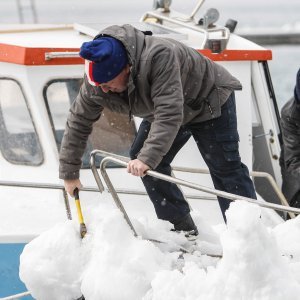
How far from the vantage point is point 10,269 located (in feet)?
13.3

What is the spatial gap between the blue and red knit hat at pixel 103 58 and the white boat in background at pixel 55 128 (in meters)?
1.23

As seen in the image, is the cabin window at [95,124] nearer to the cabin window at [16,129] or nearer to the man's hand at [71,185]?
the cabin window at [16,129]

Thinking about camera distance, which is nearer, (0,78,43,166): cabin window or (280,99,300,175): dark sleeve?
(280,99,300,175): dark sleeve

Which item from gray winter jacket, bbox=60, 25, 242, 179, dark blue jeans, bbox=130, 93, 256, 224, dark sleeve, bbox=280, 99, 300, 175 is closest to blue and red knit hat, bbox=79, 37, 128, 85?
gray winter jacket, bbox=60, 25, 242, 179

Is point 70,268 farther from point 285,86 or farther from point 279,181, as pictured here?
point 285,86

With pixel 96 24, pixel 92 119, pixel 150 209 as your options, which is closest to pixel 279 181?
pixel 150 209

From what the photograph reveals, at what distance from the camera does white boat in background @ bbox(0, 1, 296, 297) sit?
421 cm

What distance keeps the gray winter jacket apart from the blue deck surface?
83 cm

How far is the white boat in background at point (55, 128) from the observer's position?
4211mm

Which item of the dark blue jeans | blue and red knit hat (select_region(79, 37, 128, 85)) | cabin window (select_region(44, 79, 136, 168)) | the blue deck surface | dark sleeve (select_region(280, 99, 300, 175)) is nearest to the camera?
blue and red knit hat (select_region(79, 37, 128, 85))

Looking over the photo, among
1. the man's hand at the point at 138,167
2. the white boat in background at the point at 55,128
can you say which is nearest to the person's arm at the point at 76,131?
the man's hand at the point at 138,167

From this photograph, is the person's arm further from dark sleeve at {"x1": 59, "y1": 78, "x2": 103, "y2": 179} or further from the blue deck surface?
the blue deck surface

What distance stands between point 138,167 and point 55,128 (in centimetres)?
159

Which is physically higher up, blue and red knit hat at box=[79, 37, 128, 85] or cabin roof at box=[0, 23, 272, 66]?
blue and red knit hat at box=[79, 37, 128, 85]
